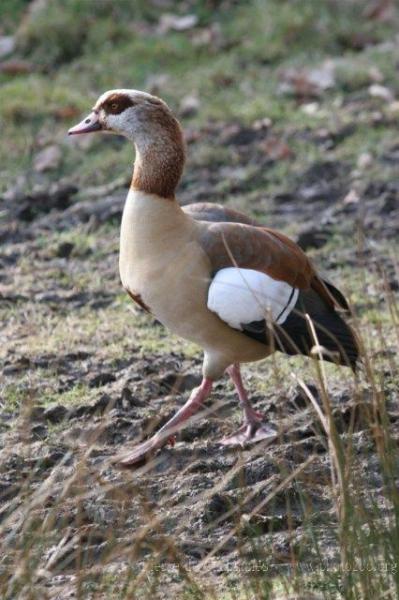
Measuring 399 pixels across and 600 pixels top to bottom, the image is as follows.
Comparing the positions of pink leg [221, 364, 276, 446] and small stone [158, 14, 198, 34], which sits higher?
pink leg [221, 364, 276, 446]

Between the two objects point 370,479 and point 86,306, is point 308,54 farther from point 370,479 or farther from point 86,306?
point 370,479

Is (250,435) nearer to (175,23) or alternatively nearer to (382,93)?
(382,93)

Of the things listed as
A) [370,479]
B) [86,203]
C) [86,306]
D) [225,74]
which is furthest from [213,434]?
[225,74]

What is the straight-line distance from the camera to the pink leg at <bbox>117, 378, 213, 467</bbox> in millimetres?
4652

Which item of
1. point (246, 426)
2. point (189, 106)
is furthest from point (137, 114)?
point (189, 106)

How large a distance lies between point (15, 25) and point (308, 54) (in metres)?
2.27

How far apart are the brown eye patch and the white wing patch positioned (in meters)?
0.76

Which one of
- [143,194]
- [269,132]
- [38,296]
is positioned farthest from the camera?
[269,132]

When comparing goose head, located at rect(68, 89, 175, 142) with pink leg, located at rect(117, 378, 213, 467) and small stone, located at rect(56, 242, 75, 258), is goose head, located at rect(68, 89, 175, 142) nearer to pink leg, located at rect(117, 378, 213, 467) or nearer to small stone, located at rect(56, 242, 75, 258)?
pink leg, located at rect(117, 378, 213, 467)

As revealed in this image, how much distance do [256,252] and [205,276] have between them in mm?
242

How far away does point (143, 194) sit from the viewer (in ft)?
16.0

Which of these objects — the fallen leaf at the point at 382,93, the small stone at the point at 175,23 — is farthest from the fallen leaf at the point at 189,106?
the small stone at the point at 175,23

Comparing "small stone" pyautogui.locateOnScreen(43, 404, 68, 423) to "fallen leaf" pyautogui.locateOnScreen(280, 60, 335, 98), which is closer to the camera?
"small stone" pyautogui.locateOnScreen(43, 404, 68, 423)

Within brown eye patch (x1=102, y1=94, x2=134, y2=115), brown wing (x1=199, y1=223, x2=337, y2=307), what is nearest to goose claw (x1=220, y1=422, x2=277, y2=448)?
brown wing (x1=199, y1=223, x2=337, y2=307)
